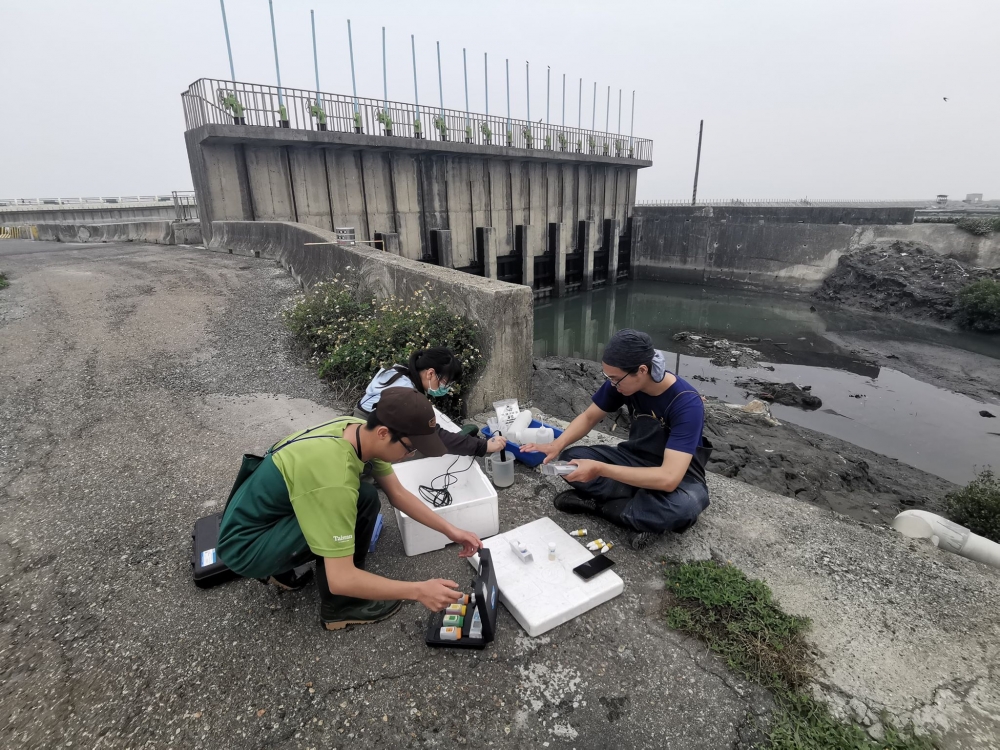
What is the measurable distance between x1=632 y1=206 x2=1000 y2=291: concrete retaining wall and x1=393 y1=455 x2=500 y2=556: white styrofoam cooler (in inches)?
875

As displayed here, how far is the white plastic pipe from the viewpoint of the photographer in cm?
346

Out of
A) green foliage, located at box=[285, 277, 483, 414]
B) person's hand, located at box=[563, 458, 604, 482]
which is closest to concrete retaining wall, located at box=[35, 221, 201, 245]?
green foliage, located at box=[285, 277, 483, 414]

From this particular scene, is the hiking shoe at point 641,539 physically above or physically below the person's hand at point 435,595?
below

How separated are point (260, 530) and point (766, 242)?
1029 inches

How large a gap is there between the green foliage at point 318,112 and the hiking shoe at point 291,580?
13930 mm

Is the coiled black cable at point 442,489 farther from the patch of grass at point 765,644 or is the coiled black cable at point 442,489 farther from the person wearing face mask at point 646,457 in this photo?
the patch of grass at point 765,644

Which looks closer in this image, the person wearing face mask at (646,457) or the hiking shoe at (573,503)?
the person wearing face mask at (646,457)

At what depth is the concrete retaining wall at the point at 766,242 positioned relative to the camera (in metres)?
18.9

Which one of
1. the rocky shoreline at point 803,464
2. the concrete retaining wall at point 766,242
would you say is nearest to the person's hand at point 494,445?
the rocky shoreline at point 803,464

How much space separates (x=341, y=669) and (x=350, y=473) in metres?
0.99

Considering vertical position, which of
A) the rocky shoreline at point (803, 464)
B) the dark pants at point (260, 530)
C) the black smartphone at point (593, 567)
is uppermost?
the dark pants at point (260, 530)

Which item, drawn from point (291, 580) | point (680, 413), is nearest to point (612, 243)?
point (680, 413)

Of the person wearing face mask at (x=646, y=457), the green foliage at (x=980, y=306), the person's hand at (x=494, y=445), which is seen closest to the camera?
the person wearing face mask at (x=646, y=457)

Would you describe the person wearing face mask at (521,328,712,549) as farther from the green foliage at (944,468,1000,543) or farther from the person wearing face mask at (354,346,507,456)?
the green foliage at (944,468,1000,543)
